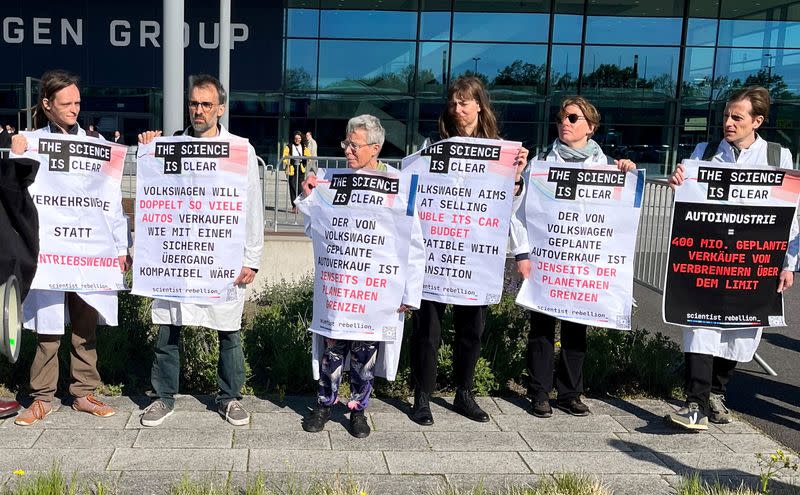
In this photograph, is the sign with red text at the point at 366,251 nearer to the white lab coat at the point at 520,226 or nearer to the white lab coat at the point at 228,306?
the white lab coat at the point at 228,306

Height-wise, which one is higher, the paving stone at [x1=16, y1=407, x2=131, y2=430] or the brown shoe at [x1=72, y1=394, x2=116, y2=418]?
the brown shoe at [x1=72, y1=394, x2=116, y2=418]

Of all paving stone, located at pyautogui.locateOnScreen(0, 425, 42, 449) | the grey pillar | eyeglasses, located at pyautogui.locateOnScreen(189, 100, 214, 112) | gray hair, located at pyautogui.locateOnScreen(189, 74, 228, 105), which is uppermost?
the grey pillar

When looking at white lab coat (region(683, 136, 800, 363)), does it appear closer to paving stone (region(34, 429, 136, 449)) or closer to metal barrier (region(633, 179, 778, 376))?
metal barrier (region(633, 179, 778, 376))

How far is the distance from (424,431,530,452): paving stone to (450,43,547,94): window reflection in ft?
78.6

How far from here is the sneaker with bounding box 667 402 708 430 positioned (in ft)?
16.1

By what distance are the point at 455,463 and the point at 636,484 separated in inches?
37.0

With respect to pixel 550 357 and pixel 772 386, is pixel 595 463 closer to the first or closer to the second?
pixel 550 357

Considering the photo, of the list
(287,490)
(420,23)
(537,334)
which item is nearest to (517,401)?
(537,334)

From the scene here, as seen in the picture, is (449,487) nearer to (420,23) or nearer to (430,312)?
(430,312)

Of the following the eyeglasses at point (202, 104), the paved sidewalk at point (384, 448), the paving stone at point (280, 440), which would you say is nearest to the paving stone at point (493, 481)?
the paved sidewalk at point (384, 448)

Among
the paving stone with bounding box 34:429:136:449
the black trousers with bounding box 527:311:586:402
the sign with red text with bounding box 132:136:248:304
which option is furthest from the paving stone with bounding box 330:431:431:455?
the paving stone with bounding box 34:429:136:449

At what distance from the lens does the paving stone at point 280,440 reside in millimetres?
4543

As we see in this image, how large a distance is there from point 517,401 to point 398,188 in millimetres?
1843

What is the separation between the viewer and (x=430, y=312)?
16.7ft
